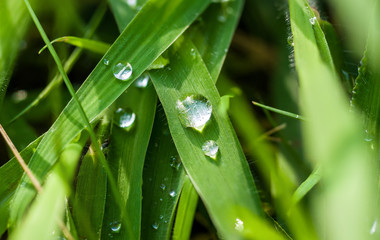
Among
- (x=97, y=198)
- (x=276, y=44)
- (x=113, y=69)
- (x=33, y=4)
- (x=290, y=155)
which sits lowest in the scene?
(x=290, y=155)

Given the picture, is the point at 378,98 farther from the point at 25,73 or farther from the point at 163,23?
the point at 25,73

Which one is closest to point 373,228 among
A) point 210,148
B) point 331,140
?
point 331,140

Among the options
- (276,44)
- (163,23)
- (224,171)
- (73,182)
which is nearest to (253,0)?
(276,44)

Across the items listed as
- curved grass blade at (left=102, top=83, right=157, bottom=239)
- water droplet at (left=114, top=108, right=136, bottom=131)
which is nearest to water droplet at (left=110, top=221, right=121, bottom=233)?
curved grass blade at (left=102, top=83, right=157, bottom=239)

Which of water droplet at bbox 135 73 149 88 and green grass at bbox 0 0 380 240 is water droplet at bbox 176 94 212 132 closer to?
green grass at bbox 0 0 380 240

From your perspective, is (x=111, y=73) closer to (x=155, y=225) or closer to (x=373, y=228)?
(x=155, y=225)

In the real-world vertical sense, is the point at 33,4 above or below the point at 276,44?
above
